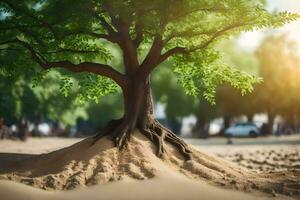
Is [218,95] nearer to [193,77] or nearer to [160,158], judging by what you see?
[193,77]

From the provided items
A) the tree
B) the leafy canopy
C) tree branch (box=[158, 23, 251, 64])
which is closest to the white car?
the leafy canopy

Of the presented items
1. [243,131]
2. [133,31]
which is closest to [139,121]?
[133,31]

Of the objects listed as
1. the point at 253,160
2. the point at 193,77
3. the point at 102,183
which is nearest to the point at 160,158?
the point at 102,183

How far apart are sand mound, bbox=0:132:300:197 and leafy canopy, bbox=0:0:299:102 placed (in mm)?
2963

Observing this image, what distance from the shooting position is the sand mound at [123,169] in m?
14.1

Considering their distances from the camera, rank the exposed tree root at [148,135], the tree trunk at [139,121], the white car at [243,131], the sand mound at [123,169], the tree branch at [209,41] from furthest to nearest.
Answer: the white car at [243,131], the tree trunk at [139,121], the tree branch at [209,41], the exposed tree root at [148,135], the sand mound at [123,169]

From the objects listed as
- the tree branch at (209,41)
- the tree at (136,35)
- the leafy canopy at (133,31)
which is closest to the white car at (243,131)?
the leafy canopy at (133,31)

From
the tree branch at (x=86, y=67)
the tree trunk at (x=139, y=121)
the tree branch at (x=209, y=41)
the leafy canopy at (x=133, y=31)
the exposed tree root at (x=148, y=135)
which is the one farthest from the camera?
the tree branch at (x=86, y=67)

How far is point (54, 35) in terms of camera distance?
57.3 ft

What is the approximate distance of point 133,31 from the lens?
2022 cm

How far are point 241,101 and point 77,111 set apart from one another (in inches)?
780

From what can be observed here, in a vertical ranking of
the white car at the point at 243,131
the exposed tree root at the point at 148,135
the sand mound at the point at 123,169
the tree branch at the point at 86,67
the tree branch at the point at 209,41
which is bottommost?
the sand mound at the point at 123,169

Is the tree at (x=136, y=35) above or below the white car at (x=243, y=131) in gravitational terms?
above

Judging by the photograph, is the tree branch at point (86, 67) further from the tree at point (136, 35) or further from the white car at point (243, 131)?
the white car at point (243, 131)
